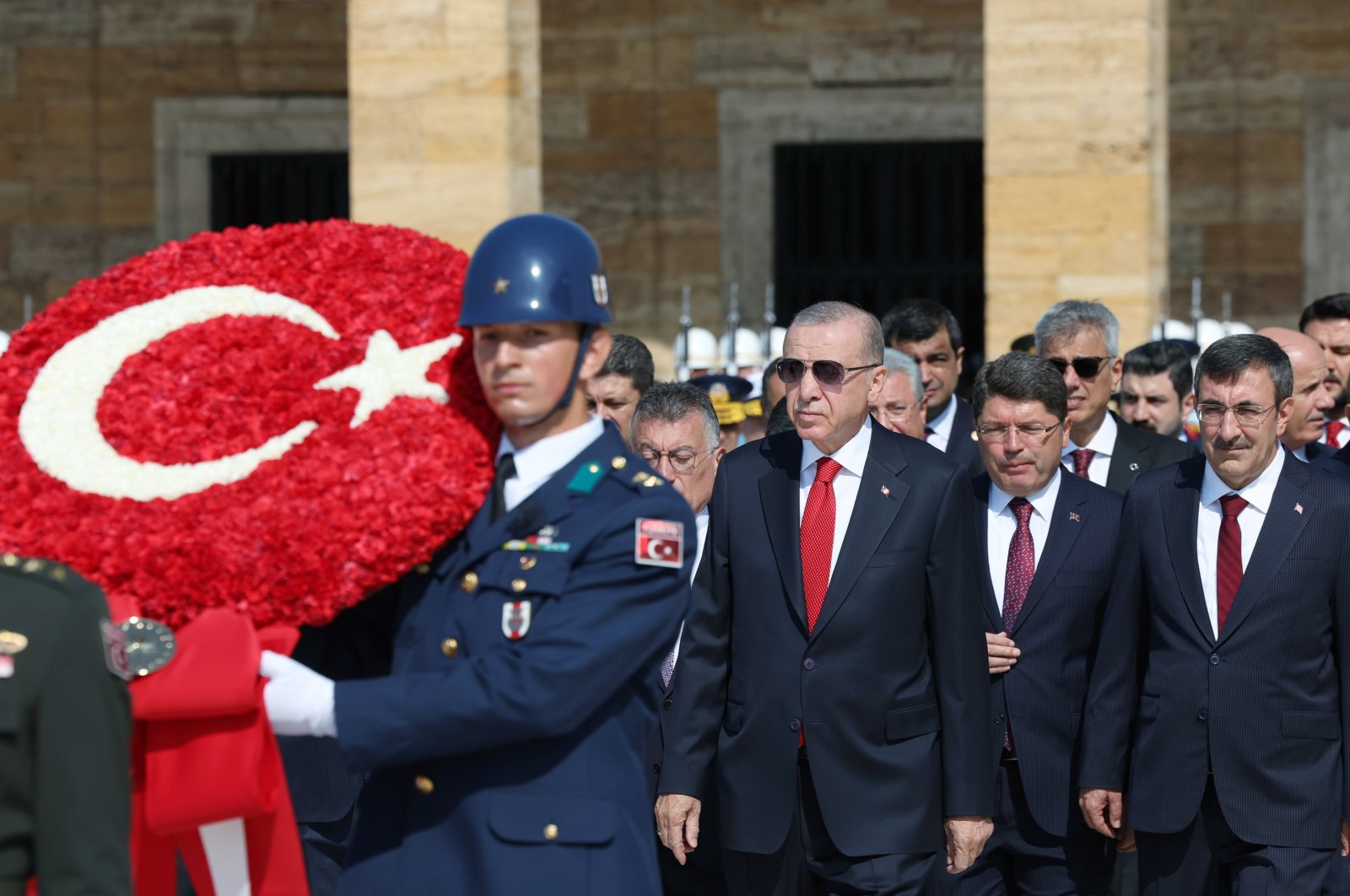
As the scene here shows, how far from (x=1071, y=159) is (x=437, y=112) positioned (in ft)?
10.0

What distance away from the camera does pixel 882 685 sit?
4.78 m

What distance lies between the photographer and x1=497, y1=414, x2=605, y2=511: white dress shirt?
3441 mm

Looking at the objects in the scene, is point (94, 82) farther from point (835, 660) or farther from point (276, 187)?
point (835, 660)

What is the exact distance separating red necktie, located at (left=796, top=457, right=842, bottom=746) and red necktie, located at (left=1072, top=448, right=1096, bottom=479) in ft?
5.94

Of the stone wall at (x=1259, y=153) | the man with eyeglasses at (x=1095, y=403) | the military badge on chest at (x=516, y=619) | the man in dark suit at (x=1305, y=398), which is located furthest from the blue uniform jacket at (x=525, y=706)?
the stone wall at (x=1259, y=153)

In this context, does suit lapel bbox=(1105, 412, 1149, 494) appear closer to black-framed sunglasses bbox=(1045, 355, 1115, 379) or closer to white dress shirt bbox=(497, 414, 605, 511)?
black-framed sunglasses bbox=(1045, 355, 1115, 379)

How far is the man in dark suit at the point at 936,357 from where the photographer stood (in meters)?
7.49

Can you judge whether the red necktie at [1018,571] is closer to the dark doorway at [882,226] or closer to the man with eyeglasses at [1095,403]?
the man with eyeglasses at [1095,403]

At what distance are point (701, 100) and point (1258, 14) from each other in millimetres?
3600

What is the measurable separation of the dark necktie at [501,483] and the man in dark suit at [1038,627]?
2214 millimetres

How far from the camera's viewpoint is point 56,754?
2.72 meters

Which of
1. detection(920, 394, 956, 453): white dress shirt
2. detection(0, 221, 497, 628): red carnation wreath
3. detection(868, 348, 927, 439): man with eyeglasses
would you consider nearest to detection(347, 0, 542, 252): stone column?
detection(920, 394, 956, 453): white dress shirt

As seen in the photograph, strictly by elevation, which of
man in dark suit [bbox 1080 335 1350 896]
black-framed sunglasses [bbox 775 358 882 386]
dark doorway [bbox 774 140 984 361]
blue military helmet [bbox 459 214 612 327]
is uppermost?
dark doorway [bbox 774 140 984 361]

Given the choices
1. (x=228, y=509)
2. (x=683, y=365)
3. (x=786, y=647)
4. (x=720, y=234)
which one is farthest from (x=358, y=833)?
(x=720, y=234)
